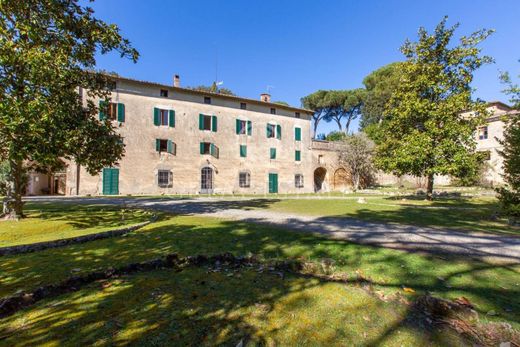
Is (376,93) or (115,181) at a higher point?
(376,93)

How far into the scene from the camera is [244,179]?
960 inches

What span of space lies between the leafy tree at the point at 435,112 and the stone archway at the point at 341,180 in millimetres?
13279

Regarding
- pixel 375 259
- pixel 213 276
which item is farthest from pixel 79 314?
pixel 375 259

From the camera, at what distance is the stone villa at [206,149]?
19.4m

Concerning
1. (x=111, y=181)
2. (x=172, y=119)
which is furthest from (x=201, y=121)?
(x=111, y=181)

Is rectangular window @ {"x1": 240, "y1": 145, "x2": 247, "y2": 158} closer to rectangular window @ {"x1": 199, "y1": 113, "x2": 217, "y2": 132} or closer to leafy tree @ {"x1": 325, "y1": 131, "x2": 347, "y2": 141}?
rectangular window @ {"x1": 199, "y1": 113, "x2": 217, "y2": 132}

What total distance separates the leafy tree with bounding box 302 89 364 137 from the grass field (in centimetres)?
4497

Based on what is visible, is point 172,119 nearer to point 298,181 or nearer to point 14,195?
point 298,181

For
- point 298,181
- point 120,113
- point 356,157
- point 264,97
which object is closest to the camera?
point 120,113

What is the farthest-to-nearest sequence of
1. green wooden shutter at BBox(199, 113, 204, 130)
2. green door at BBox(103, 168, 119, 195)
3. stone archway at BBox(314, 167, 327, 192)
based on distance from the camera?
stone archway at BBox(314, 167, 327, 192)
green wooden shutter at BBox(199, 113, 204, 130)
green door at BBox(103, 168, 119, 195)

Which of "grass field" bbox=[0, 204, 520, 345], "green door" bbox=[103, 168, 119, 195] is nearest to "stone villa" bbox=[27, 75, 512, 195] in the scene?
"green door" bbox=[103, 168, 119, 195]

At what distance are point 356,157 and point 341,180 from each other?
123 inches

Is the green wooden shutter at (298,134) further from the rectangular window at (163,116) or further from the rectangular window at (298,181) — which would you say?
the rectangular window at (163,116)

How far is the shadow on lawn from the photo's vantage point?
2164 mm
